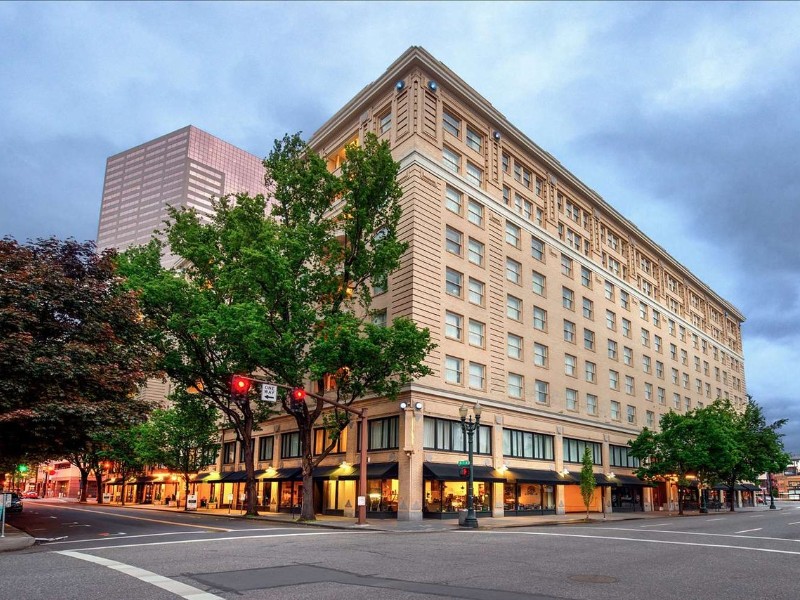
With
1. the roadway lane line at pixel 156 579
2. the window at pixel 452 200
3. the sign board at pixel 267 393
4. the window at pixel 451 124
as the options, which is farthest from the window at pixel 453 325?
the roadway lane line at pixel 156 579

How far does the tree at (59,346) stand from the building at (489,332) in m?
16.3

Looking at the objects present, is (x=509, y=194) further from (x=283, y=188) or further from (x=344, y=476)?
(x=344, y=476)

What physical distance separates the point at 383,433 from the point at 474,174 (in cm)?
1995

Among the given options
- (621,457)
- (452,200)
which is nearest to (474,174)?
(452,200)

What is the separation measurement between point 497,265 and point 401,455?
1627 cm

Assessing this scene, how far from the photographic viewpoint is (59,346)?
23.4 m

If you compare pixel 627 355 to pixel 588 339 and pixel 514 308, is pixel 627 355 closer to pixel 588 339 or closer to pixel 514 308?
pixel 588 339

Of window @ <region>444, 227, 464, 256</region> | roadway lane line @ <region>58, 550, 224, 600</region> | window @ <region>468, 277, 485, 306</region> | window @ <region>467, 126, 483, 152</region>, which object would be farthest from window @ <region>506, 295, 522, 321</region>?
roadway lane line @ <region>58, 550, 224, 600</region>

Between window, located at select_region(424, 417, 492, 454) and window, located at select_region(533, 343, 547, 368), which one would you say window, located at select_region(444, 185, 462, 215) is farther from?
window, located at select_region(424, 417, 492, 454)

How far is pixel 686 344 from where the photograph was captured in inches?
3012

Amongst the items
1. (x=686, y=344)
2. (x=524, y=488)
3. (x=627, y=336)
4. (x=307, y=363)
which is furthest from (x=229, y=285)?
(x=686, y=344)

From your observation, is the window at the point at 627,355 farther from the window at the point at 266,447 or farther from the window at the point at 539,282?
the window at the point at 266,447

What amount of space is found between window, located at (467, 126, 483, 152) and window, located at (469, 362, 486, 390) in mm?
16150

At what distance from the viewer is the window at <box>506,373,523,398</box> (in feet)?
148
